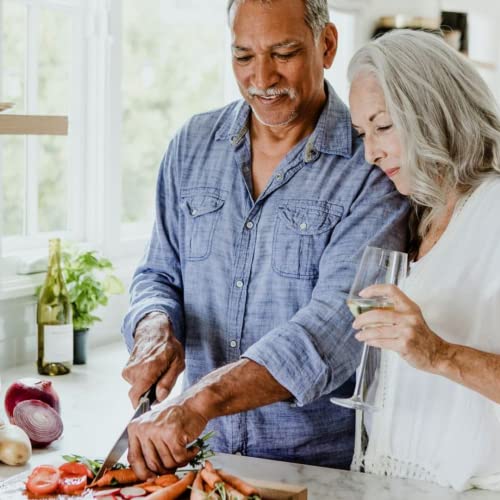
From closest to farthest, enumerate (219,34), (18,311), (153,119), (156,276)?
(156,276) < (18,311) < (153,119) < (219,34)

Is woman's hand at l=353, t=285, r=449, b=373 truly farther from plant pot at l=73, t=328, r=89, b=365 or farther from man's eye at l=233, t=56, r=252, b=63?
plant pot at l=73, t=328, r=89, b=365

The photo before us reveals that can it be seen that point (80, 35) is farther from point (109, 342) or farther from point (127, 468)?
point (127, 468)

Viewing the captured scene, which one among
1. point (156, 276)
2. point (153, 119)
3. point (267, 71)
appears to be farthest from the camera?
point (153, 119)

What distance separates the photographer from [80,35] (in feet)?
10.5

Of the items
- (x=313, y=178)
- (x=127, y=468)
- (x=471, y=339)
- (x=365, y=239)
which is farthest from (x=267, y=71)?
(x=127, y=468)

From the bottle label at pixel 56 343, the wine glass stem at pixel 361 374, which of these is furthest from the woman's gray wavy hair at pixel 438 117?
the bottle label at pixel 56 343

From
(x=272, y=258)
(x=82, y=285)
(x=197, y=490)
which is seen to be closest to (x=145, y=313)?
(x=272, y=258)

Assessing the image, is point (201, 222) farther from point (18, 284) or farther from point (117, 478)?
point (18, 284)

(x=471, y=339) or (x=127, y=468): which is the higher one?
(x=471, y=339)


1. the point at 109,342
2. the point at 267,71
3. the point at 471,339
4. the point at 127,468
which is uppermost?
the point at 267,71

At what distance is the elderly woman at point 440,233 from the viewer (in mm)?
1662

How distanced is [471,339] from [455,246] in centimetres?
16

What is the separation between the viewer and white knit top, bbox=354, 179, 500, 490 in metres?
1.65

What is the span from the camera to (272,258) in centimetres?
185
